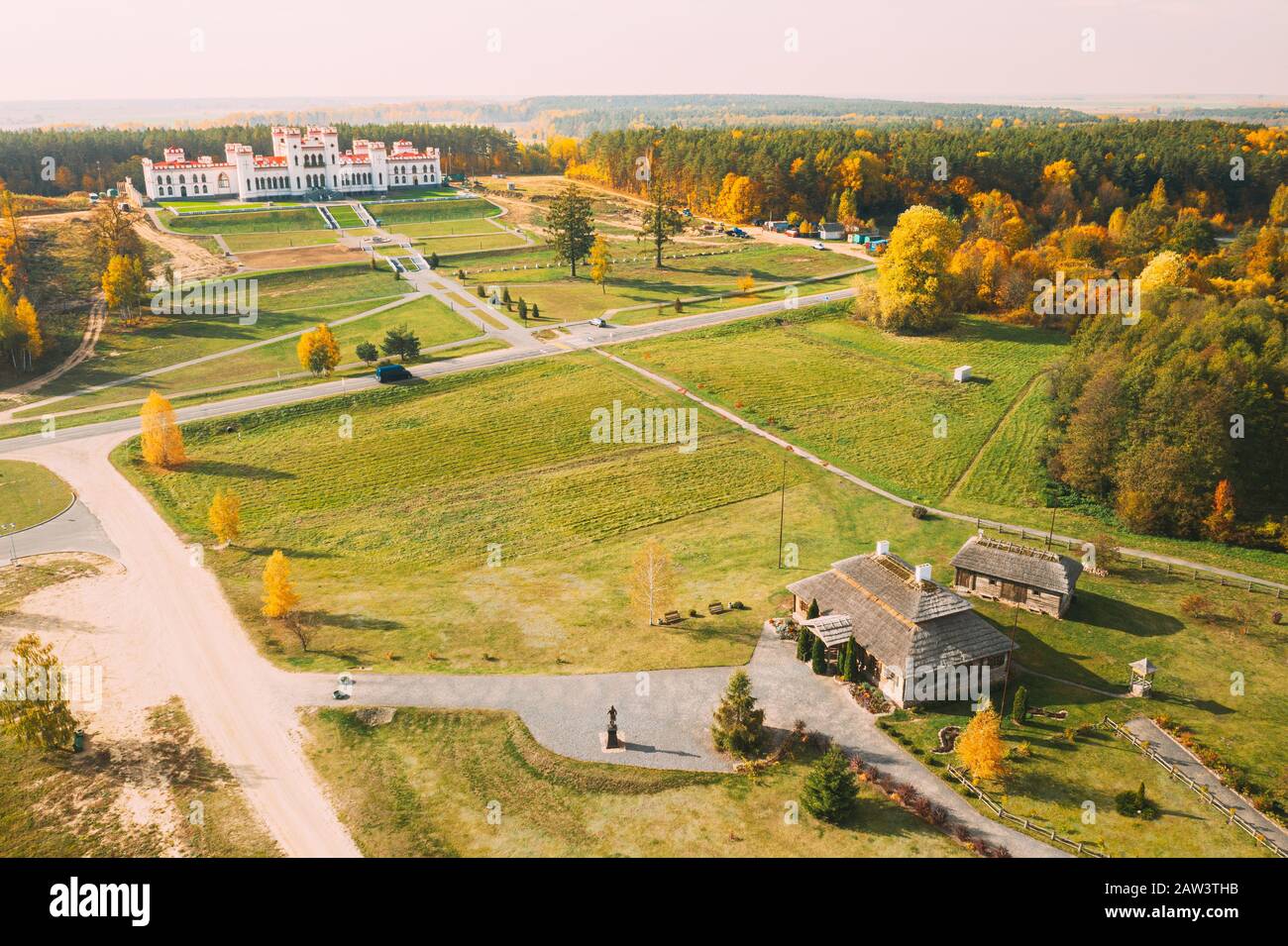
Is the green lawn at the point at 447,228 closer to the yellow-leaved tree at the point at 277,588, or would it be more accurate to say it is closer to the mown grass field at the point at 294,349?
the mown grass field at the point at 294,349

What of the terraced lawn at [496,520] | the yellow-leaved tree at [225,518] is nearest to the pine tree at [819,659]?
the terraced lawn at [496,520]

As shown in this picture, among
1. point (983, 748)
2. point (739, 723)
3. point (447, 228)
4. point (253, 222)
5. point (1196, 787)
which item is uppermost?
point (253, 222)

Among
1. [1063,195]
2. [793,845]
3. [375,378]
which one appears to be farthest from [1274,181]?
[793,845]

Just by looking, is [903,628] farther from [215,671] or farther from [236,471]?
[236,471]

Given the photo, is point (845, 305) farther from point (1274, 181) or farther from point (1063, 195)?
point (1274, 181)

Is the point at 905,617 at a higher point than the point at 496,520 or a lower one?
lower

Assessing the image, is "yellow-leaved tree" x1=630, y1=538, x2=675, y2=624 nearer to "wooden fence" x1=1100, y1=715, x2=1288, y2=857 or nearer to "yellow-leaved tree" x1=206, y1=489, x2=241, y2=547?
"wooden fence" x1=1100, y1=715, x2=1288, y2=857

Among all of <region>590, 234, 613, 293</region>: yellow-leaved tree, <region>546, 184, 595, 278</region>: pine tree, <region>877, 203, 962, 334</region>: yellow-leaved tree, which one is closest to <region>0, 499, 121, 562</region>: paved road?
<region>590, 234, 613, 293</region>: yellow-leaved tree

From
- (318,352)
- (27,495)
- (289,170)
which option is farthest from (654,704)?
(289,170)
